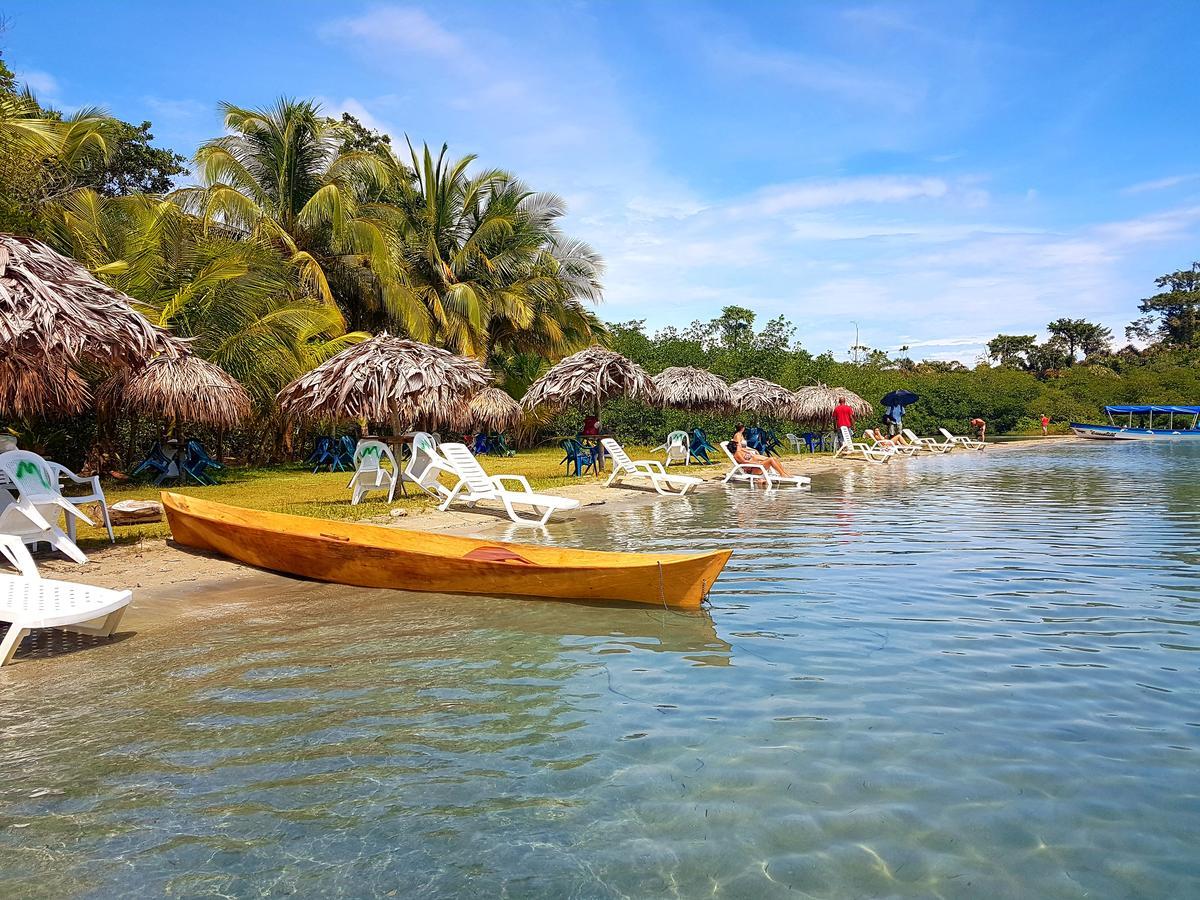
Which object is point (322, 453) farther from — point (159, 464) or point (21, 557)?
point (21, 557)

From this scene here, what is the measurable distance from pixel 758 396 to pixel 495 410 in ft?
27.1

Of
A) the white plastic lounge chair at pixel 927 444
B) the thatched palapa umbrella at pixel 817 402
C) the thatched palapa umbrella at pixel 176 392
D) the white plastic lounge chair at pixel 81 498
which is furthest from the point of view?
the white plastic lounge chair at pixel 927 444

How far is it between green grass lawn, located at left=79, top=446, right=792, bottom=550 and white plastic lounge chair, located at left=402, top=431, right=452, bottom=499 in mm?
309

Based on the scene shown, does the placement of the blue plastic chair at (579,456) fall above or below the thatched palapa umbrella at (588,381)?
below

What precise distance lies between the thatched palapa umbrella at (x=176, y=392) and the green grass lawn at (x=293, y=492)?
4.62ft

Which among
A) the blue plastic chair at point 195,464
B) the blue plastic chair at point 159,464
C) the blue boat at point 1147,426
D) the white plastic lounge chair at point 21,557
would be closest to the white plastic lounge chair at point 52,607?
the white plastic lounge chair at point 21,557

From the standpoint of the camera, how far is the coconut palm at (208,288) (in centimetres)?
1734

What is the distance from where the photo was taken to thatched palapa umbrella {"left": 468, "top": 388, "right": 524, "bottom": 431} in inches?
1007

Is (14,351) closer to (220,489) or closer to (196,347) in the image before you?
(220,489)

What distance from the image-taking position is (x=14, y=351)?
7438mm

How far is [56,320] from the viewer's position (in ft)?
24.6

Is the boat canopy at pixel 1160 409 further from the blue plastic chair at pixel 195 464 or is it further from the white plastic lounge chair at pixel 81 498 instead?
the white plastic lounge chair at pixel 81 498

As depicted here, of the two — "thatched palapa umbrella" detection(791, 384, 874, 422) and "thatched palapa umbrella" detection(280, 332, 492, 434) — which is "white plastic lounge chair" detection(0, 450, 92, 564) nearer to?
"thatched palapa umbrella" detection(280, 332, 492, 434)

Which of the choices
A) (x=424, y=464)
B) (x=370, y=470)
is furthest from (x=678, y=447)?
(x=370, y=470)
